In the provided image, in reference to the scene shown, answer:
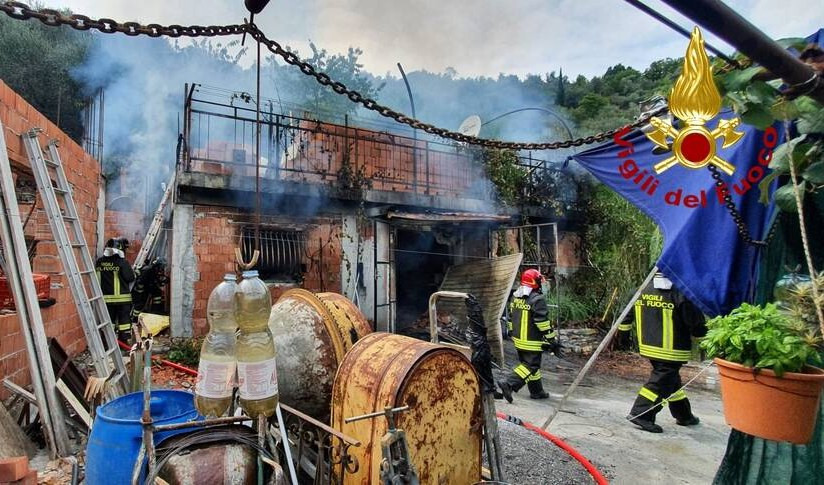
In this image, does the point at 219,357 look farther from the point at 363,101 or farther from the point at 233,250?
the point at 233,250

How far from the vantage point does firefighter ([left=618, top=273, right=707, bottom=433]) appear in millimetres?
4957

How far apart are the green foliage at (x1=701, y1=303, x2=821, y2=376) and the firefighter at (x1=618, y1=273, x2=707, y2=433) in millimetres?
2933

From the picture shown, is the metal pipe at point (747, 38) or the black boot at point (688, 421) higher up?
→ the metal pipe at point (747, 38)

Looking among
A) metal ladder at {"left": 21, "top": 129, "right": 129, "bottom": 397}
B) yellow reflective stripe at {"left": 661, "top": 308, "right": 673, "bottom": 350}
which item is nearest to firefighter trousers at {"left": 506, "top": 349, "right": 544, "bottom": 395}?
yellow reflective stripe at {"left": 661, "top": 308, "right": 673, "bottom": 350}

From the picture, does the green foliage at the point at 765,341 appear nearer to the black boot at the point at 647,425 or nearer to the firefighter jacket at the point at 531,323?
the black boot at the point at 647,425

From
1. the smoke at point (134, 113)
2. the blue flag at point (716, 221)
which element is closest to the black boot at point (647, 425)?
the blue flag at point (716, 221)

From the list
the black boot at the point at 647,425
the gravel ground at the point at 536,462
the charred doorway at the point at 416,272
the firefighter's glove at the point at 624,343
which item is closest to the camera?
the gravel ground at the point at 536,462

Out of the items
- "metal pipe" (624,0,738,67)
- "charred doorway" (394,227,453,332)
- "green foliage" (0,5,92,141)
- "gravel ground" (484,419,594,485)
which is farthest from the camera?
"green foliage" (0,5,92,141)

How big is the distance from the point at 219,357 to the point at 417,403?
1.06 meters

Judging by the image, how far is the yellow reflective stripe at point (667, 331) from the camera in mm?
4996

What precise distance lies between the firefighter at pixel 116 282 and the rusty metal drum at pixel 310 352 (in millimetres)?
5650

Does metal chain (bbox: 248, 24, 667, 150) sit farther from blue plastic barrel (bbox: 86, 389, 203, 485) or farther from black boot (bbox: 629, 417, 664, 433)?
black boot (bbox: 629, 417, 664, 433)

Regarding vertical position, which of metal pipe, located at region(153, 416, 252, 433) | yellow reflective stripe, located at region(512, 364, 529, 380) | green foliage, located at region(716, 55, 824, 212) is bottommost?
yellow reflective stripe, located at region(512, 364, 529, 380)

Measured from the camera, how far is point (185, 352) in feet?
22.5
